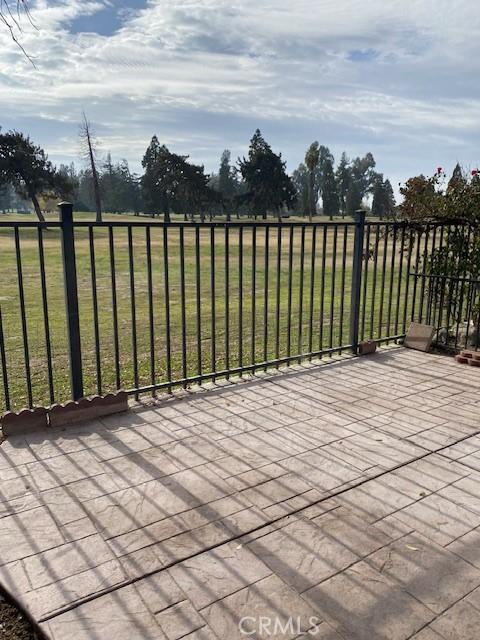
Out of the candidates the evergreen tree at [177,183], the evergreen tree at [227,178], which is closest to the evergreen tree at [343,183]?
the evergreen tree at [227,178]

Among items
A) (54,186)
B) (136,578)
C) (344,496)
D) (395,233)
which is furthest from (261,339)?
(54,186)

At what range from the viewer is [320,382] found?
14.4ft

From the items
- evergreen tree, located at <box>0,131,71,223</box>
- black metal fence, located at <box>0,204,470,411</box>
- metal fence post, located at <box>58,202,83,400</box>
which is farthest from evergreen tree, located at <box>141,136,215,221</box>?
metal fence post, located at <box>58,202,83,400</box>

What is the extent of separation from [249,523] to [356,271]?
3.47m

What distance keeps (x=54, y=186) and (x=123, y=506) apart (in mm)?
39355

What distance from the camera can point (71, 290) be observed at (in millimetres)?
3432

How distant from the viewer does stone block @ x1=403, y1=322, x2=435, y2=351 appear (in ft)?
18.2

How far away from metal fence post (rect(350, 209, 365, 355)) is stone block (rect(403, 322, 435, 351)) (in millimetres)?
776

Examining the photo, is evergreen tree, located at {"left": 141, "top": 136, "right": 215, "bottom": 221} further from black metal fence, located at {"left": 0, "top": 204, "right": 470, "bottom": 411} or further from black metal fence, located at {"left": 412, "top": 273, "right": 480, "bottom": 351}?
black metal fence, located at {"left": 412, "top": 273, "right": 480, "bottom": 351}

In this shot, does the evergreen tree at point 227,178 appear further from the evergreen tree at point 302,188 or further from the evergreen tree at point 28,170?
the evergreen tree at point 28,170

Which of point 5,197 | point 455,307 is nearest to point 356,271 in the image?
point 455,307

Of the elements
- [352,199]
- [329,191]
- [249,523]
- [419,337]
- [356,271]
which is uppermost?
[329,191]

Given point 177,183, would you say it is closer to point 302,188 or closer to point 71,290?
point 302,188

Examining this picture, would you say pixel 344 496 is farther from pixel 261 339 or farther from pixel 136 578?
pixel 261 339
